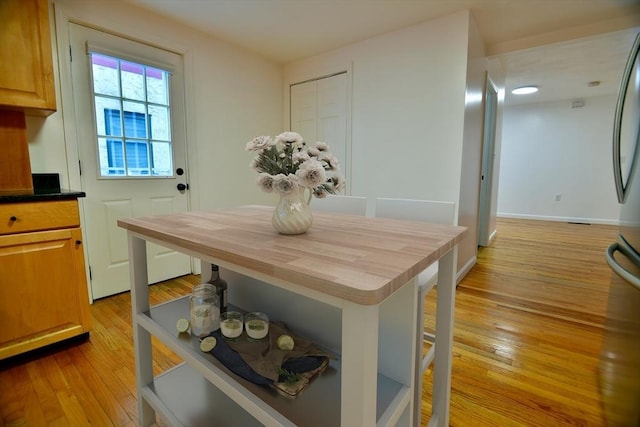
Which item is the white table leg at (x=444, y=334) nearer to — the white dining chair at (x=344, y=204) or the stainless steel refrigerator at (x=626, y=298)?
the stainless steel refrigerator at (x=626, y=298)

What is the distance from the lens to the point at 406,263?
0.70 metres

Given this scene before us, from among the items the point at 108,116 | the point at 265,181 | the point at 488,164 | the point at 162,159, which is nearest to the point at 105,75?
the point at 108,116

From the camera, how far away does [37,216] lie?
1.65 metres

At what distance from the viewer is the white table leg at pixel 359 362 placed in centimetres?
58

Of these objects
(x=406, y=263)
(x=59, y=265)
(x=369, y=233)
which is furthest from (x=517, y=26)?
(x=59, y=265)

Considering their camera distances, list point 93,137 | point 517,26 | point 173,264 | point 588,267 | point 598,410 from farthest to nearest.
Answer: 1. point 588,267
2. point 173,264
3. point 517,26
4. point 93,137
5. point 598,410

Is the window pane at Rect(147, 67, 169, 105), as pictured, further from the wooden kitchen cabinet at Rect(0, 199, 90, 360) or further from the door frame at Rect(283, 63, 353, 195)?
the door frame at Rect(283, 63, 353, 195)

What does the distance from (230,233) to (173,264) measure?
86.9 inches

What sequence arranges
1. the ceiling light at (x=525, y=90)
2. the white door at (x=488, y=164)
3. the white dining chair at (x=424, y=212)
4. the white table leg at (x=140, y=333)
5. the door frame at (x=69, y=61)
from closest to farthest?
the white table leg at (x=140, y=333) → the white dining chair at (x=424, y=212) → the door frame at (x=69, y=61) → the white door at (x=488, y=164) → the ceiling light at (x=525, y=90)

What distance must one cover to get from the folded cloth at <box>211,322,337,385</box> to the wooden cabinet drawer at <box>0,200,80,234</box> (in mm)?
1291

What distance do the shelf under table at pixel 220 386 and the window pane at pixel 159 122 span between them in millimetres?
1899

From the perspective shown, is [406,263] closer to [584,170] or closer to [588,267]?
[588,267]

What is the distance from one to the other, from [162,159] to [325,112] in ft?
5.78

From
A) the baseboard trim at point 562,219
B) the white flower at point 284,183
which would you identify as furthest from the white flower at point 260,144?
the baseboard trim at point 562,219
